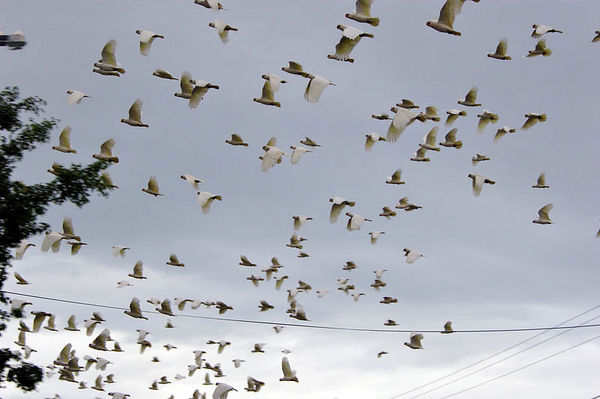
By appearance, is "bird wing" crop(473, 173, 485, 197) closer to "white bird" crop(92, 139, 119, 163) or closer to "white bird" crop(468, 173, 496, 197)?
"white bird" crop(468, 173, 496, 197)

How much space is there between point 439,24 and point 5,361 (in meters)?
15.6

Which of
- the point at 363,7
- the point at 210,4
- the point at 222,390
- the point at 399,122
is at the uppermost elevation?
the point at 210,4

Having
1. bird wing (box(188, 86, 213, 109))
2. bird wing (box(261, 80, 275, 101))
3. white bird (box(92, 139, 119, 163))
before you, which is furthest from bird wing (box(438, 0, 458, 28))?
white bird (box(92, 139, 119, 163))

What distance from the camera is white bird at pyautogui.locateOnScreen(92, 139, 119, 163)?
27.8m

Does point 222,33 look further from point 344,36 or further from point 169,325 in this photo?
point 169,325

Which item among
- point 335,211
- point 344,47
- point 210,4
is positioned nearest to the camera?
point 344,47

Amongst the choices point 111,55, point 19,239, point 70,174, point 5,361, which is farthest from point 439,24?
point 5,361

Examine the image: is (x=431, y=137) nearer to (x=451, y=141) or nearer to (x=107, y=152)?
(x=451, y=141)

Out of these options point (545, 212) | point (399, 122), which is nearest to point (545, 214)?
point (545, 212)

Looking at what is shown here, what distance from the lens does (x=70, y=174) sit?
27.1 metres

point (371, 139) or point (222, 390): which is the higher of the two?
point (371, 139)

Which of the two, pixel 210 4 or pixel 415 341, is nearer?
pixel 210 4

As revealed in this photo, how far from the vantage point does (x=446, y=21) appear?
22109 millimetres

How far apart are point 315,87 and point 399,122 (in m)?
2.24
